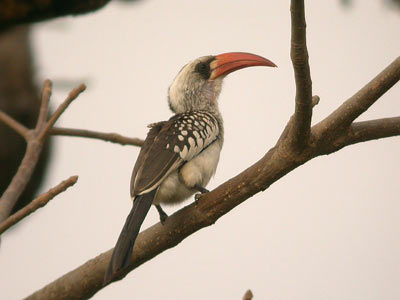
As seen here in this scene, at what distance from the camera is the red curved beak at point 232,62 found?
399cm

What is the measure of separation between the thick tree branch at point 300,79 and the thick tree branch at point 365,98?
109 mm

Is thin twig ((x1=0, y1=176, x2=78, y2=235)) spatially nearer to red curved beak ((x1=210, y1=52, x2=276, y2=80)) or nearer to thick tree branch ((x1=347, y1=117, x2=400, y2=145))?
thick tree branch ((x1=347, y1=117, x2=400, y2=145))

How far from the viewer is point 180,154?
3.23 m

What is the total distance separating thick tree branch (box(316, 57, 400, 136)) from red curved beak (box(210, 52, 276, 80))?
1360mm

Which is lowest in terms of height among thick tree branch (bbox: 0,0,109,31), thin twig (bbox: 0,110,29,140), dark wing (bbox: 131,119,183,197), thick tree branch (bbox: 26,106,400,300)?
thick tree branch (bbox: 26,106,400,300)

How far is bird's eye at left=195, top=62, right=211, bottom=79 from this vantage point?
14.2ft

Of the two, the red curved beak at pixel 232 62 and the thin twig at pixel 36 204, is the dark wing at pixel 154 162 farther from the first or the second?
the red curved beak at pixel 232 62

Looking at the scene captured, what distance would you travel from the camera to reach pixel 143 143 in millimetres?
3506

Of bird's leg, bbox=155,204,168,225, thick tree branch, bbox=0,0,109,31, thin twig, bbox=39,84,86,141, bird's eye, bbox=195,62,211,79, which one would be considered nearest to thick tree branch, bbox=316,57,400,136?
bird's leg, bbox=155,204,168,225

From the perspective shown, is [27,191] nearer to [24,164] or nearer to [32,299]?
[24,164]

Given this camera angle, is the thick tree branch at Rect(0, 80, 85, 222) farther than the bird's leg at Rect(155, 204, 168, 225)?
Yes

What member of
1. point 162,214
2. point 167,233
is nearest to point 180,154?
point 162,214

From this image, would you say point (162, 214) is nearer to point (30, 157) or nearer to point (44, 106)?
point (30, 157)

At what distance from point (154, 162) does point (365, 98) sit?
3.45ft
